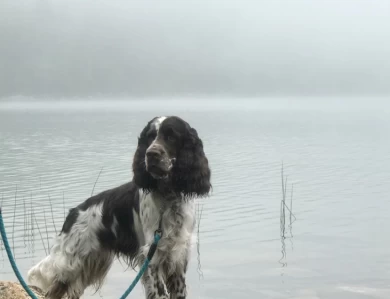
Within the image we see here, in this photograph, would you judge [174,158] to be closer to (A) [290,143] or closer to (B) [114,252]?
(B) [114,252]

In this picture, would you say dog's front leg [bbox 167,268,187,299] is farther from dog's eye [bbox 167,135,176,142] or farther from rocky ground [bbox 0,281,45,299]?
rocky ground [bbox 0,281,45,299]

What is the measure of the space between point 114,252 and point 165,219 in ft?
3.50

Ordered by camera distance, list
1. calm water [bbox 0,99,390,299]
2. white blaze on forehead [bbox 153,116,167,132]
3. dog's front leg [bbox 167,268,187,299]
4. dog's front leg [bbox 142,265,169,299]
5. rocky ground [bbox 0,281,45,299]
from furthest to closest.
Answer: calm water [bbox 0,99,390,299], dog's front leg [bbox 167,268,187,299], dog's front leg [bbox 142,265,169,299], white blaze on forehead [bbox 153,116,167,132], rocky ground [bbox 0,281,45,299]

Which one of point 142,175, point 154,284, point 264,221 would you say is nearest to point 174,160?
point 142,175

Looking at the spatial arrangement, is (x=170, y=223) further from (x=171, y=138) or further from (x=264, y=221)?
(x=264, y=221)

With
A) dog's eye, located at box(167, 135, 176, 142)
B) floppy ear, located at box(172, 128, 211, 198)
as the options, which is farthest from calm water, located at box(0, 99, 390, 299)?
dog's eye, located at box(167, 135, 176, 142)

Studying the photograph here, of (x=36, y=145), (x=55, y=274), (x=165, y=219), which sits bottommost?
(x=36, y=145)

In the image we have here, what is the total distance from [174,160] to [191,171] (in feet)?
0.70

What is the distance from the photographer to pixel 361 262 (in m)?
13.0

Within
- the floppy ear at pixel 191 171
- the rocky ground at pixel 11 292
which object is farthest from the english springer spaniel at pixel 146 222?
the rocky ground at pixel 11 292

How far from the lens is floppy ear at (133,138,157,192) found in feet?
21.6

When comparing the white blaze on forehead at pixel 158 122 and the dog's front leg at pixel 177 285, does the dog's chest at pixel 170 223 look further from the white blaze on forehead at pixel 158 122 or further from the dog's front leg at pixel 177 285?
the white blaze on forehead at pixel 158 122

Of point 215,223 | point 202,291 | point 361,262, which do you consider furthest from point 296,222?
point 202,291

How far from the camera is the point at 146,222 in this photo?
22.0ft
